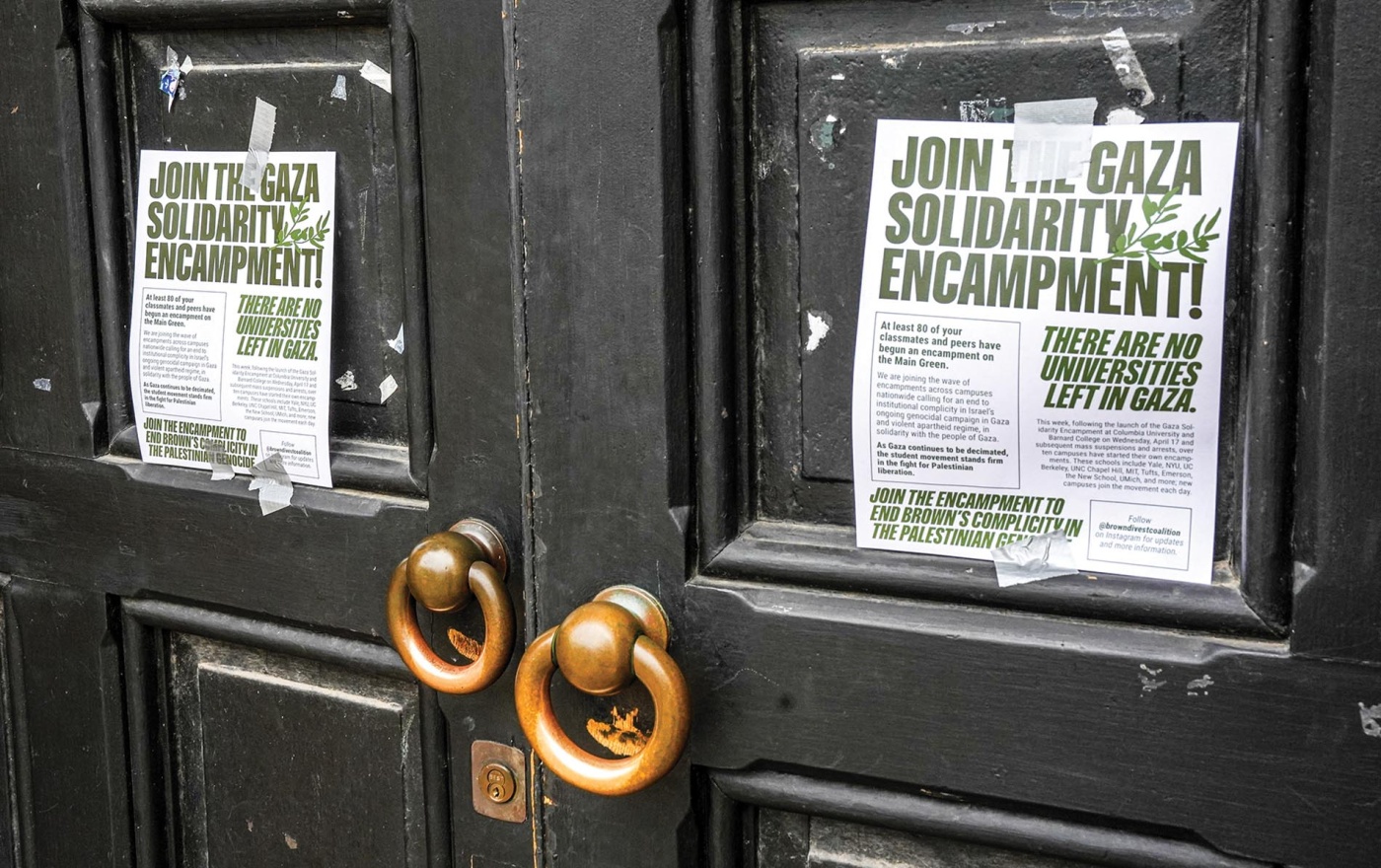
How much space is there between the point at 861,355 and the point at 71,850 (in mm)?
994

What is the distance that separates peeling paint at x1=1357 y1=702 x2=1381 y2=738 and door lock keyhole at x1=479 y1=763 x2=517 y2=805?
0.61 m

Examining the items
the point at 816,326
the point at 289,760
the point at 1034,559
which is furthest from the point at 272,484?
the point at 1034,559

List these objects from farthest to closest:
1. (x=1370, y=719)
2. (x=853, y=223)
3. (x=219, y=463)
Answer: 1. (x=219, y=463)
2. (x=853, y=223)
3. (x=1370, y=719)

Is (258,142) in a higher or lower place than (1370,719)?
higher

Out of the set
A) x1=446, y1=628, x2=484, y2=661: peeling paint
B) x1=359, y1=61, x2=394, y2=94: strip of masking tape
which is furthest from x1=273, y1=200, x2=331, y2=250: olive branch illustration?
x1=446, y1=628, x2=484, y2=661: peeling paint

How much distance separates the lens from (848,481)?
84cm

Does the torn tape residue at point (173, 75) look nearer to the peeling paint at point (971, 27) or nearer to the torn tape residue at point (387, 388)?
the torn tape residue at point (387, 388)

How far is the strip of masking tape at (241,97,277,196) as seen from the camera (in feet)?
3.40

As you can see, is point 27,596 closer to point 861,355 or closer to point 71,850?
point 71,850

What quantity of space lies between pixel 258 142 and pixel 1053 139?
0.67 m

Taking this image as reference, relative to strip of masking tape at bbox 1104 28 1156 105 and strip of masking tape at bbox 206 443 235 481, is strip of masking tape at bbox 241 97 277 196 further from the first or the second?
strip of masking tape at bbox 1104 28 1156 105

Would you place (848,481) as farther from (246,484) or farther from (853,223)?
(246,484)

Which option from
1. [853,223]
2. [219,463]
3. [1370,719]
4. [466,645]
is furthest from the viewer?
[219,463]

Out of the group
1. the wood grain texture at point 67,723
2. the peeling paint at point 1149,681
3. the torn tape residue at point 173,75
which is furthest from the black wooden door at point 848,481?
the wood grain texture at point 67,723
